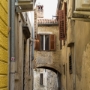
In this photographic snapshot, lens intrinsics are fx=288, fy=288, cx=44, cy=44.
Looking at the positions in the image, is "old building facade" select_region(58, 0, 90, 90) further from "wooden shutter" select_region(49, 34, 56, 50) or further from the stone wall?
the stone wall

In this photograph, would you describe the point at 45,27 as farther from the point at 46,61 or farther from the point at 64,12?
the point at 64,12

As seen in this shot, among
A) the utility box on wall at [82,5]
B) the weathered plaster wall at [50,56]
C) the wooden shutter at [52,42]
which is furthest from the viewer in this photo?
the wooden shutter at [52,42]

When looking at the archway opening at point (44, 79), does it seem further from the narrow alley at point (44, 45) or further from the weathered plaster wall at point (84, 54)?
the weathered plaster wall at point (84, 54)

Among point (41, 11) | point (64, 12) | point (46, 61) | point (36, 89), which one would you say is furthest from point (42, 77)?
point (64, 12)

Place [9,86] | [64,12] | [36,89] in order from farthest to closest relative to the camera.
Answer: [36,89] < [64,12] < [9,86]

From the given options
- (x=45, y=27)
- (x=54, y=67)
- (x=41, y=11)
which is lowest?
(x=54, y=67)

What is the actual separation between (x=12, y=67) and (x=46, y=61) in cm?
1711

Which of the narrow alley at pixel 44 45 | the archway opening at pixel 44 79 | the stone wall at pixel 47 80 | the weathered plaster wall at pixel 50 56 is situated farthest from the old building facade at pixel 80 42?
the archway opening at pixel 44 79

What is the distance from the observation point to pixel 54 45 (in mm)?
22906

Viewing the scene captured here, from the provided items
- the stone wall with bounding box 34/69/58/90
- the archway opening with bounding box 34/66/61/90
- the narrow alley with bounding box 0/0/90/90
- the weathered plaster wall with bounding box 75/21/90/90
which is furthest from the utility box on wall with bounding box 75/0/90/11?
the archway opening with bounding box 34/66/61/90

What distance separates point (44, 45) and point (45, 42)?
31cm

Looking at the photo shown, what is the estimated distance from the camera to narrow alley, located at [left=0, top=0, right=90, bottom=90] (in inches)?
203

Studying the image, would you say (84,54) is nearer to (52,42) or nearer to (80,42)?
(80,42)

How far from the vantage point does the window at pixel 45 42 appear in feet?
75.4
